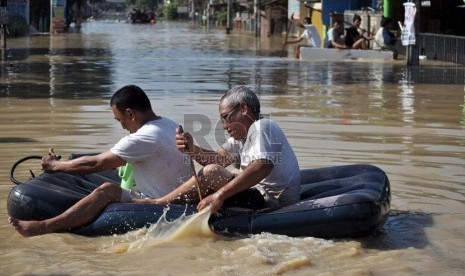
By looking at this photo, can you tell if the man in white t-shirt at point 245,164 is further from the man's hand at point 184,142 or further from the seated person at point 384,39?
the seated person at point 384,39

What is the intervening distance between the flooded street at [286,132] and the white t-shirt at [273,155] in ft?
1.58

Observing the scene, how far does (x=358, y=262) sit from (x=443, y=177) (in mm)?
3774

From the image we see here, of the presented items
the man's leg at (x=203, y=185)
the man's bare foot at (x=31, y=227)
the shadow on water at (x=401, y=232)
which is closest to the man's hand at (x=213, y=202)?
the man's leg at (x=203, y=185)

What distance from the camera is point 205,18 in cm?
9506

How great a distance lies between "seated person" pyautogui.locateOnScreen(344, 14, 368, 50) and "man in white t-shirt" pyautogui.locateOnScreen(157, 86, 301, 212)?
23.3 m

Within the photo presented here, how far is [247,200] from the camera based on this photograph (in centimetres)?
787

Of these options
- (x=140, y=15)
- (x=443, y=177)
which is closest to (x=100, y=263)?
(x=443, y=177)

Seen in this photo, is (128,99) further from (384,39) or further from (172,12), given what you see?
(172,12)

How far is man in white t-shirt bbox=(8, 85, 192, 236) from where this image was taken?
7.75m

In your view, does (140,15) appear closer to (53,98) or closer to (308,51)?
(308,51)

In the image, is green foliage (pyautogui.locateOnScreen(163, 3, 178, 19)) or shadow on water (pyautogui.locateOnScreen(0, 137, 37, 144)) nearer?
shadow on water (pyautogui.locateOnScreen(0, 137, 37, 144))

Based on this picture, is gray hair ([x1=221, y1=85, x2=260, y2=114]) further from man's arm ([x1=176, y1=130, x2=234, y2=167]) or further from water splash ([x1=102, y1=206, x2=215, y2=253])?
water splash ([x1=102, y1=206, x2=215, y2=253])

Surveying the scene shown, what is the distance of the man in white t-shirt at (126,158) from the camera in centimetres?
775

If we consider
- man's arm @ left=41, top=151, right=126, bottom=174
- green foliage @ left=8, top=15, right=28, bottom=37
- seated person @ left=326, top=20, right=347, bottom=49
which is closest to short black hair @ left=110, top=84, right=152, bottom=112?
man's arm @ left=41, top=151, right=126, bottom=174
